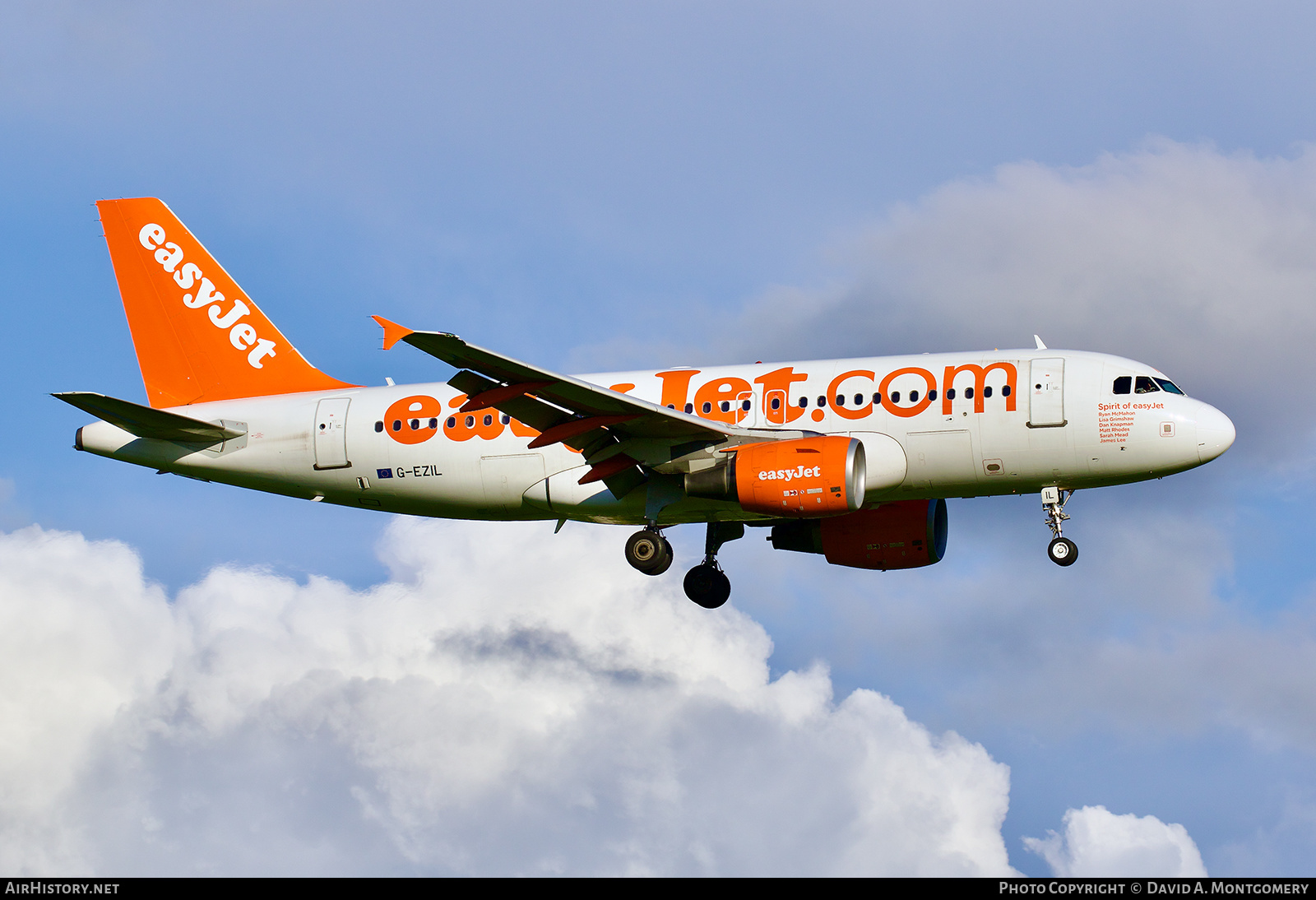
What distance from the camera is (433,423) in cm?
3325

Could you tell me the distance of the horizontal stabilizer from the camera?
31.7 metres

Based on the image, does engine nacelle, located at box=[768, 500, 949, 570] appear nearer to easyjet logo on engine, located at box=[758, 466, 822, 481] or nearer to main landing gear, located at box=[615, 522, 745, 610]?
main landing gear, located at box=[615, 522, 745, 610]

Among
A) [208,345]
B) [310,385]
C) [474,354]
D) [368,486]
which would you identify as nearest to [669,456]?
[474,354]

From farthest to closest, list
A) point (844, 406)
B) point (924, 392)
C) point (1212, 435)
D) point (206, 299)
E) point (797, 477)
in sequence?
1. point (206, 299)
2. point (844, 406)
3. point (924, 392)
4. point (1212, 435)
5. point (797, 477)

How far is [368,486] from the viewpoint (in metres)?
33.7

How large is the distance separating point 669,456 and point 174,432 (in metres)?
12.9

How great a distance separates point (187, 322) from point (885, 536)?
19.3 meters

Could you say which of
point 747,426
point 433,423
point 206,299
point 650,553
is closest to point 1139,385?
point 747,426

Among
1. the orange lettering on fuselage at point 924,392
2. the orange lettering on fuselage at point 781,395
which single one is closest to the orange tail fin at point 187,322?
the orange lettering on fuselage at point 781,395

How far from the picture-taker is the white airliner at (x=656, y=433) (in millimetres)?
29250

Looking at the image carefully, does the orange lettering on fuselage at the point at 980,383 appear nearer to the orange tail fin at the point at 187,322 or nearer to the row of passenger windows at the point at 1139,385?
the row of passenger windows at the point at 1139,385

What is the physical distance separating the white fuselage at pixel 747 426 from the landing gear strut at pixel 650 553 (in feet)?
2.17

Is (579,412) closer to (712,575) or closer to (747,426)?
(747,426)
